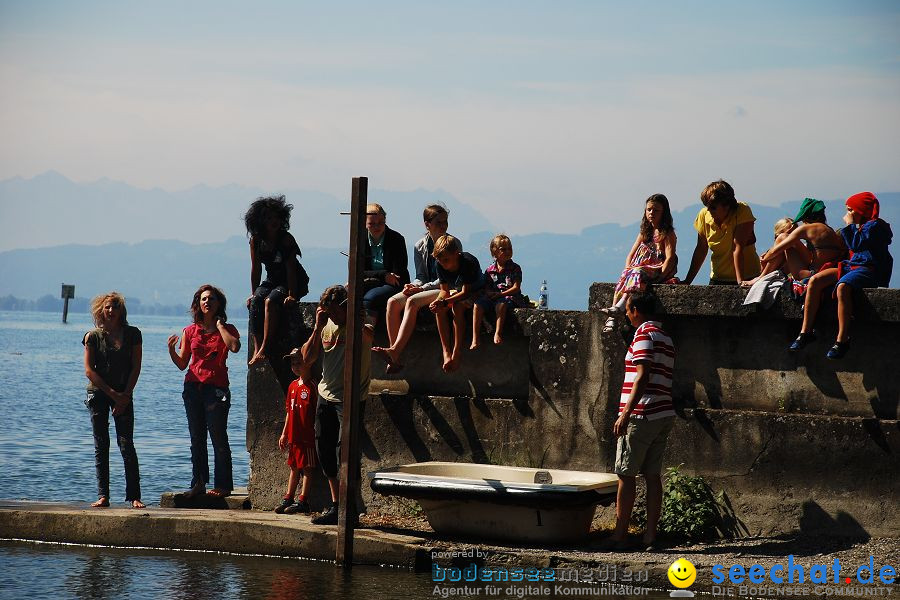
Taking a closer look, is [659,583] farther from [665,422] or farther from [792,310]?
[792,310]

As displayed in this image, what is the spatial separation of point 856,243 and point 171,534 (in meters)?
5.98

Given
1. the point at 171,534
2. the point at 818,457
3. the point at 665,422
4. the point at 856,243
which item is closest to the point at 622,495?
the point at 665,422

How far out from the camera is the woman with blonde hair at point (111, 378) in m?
11.0

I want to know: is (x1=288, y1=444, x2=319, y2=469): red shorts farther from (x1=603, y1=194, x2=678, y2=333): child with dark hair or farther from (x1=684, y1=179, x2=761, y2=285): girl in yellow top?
(x1=684, y1=179, x2=761, y2=285): girl in yellow top

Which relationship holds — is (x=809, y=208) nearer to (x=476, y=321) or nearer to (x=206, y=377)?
(x=476, y=321)

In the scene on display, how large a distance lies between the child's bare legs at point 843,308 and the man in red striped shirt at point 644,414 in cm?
125

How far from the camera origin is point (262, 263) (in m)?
11.1

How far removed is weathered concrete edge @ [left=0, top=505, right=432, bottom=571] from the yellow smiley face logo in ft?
6.28

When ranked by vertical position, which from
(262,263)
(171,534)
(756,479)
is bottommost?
(171,534)

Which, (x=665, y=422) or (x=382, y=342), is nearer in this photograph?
(x=665, y=422)

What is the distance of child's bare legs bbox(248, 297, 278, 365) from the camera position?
1091 centimetres

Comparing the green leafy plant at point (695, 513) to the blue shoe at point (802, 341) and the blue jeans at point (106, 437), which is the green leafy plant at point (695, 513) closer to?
the blue shoe at point (802, 341)

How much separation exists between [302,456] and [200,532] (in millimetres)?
1099

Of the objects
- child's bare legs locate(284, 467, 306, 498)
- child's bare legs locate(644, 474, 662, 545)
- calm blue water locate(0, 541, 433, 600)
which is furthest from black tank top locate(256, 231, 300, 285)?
child's bare legs locate(644, 474, 662, 545)
